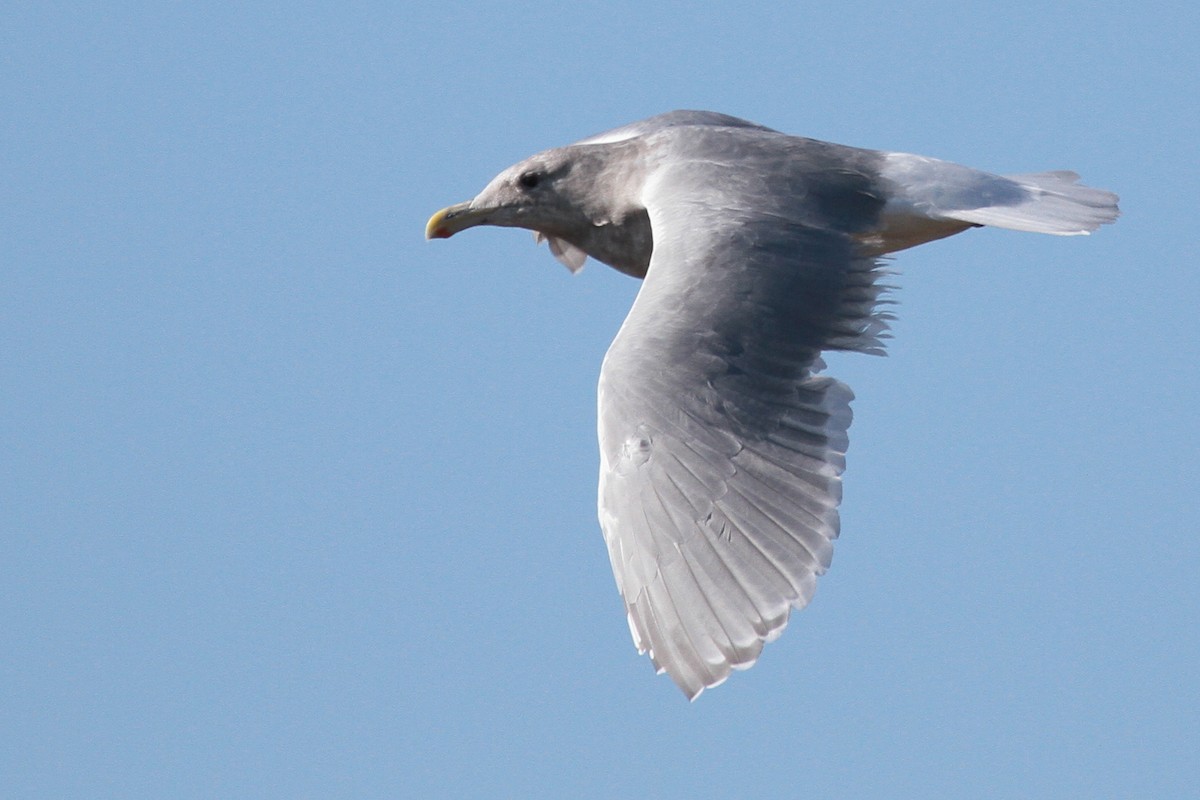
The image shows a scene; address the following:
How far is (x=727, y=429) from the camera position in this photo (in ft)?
26.6

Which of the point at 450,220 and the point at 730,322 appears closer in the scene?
the point at 730,322

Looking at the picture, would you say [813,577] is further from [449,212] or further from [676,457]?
[449,212]

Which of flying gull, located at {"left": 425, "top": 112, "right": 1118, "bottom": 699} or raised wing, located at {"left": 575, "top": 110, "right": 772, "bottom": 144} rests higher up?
raised wing, located at {"left": 575, "top": 110, "right": 772, "bottom": 144}

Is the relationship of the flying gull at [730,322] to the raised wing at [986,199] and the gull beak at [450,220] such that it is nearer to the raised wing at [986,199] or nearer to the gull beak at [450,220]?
the raised wing at [986,199]

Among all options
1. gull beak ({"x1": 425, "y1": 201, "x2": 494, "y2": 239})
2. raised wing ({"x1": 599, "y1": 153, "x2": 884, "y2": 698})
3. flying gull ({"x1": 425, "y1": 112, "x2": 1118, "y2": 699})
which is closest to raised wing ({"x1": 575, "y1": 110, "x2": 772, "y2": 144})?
flying gull ({"x1": 425, "y1": 112, "x2": 1118, "y2": 699})

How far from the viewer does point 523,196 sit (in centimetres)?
1068

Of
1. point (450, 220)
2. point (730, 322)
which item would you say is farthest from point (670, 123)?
point (730, 322)

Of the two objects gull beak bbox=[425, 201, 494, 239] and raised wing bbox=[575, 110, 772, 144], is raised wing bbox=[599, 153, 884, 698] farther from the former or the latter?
gull beak bbox=[425, 201, 494, 239]

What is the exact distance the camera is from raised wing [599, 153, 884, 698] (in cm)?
754

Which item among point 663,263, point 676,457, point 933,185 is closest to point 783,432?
point 676,457

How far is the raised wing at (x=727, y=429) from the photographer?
754cm

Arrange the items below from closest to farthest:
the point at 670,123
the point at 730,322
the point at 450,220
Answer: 1. the point at 730,322
2. the point at 670,123
3. the point at 450,220

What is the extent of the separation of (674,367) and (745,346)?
1.17 feet

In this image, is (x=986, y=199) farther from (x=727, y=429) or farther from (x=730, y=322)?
(x=727, y=429)
